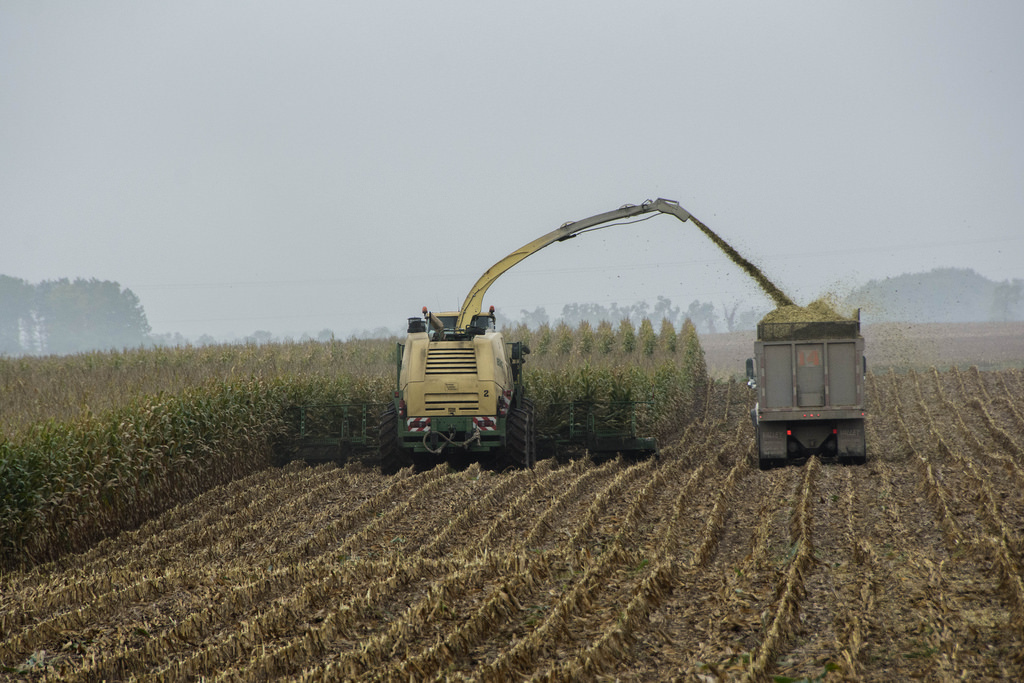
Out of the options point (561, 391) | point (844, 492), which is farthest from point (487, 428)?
point (844, 492)

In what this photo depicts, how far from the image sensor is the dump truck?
1584cm

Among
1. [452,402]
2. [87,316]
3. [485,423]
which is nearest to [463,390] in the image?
[452,402]

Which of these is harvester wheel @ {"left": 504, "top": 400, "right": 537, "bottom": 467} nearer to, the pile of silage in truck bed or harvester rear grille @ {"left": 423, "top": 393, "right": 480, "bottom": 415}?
harvester rear grille @ {"left": 423, "top": 393, "right": 480, "bottom": 415}

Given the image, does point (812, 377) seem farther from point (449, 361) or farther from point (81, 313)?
point (81, 313)

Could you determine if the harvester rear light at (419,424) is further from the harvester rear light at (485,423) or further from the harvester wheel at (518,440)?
the harvester wheel at (518,440)

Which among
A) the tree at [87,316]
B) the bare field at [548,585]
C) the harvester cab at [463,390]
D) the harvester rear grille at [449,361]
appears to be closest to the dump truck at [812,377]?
the bare field at [548,585]

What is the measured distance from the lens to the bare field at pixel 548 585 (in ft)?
21.6

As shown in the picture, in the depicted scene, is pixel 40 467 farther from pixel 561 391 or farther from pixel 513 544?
pixel 561 391

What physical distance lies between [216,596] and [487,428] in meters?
7.91

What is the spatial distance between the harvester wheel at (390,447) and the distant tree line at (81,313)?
140 metres

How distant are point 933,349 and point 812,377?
63.7m

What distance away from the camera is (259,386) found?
1800 centimetres

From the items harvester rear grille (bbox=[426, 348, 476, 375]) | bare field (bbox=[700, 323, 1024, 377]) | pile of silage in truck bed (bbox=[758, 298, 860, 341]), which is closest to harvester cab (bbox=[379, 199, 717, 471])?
harvester rear grille (bbox=[426, 348, 476, 375])

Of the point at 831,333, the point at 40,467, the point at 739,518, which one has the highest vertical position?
the point at 831,333
